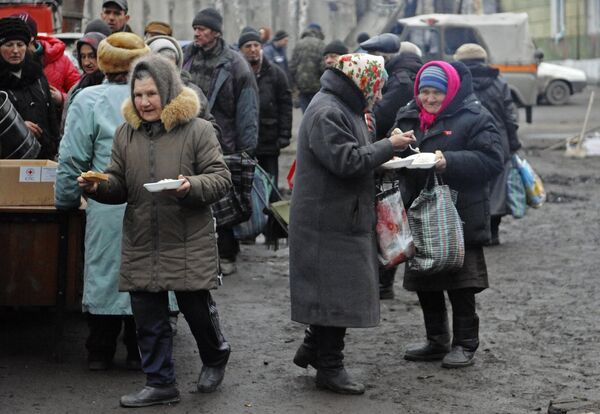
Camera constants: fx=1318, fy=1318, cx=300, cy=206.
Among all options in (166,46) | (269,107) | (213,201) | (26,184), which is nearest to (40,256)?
(26,184)

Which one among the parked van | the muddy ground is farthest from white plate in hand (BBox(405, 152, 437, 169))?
the parked van

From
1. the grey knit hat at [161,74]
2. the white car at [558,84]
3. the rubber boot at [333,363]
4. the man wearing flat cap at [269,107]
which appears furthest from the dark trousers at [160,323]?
the white car at [558,84]

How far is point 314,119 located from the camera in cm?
651

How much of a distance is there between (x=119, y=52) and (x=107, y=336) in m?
1.51

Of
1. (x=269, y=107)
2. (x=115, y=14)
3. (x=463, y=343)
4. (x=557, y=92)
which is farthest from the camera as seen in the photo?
(x=557, y=92)

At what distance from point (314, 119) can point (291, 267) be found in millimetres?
777

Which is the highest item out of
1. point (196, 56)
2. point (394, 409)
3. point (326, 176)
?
point (196, 56)

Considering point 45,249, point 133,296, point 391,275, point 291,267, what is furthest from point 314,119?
point 391,275

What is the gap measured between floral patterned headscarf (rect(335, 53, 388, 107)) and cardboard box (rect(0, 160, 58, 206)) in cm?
173

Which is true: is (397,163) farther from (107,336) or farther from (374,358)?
(107,336)

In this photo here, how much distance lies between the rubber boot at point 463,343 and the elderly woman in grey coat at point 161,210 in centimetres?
156

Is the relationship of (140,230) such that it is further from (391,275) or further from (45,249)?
(391,275)

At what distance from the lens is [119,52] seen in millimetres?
6844

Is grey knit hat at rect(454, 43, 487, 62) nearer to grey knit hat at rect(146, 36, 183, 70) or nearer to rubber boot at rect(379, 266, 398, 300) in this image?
rubber boot at rect(379, 266, 398, 300)
